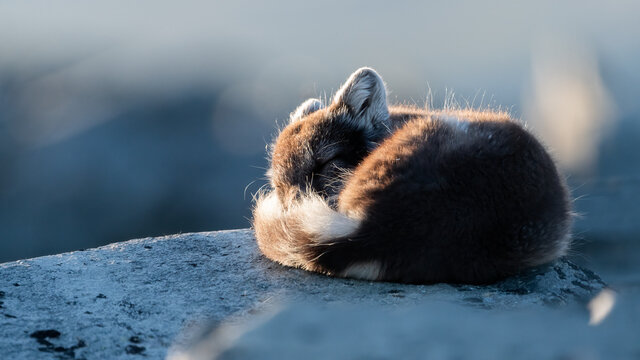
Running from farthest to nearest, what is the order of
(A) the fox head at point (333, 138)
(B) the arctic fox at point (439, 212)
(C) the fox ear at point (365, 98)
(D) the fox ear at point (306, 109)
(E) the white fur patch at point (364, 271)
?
(D) the fox ear at point (306, 109) → (C) the fox ear at point (365, 98) → (A) the fox head at point (333, 138) → (E) the white fur patch at point (364, 271) → (B) the arctic fox at point (439, 212)

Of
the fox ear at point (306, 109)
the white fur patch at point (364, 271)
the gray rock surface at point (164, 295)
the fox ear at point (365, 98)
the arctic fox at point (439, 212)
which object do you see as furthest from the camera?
the fox ear at point (306, 109)

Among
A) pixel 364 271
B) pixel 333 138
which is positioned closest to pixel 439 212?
pixel 364 271

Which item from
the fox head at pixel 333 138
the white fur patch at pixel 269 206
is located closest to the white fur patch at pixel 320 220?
the white fur patch at pixel 269 206

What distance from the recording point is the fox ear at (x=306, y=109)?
13.6 feet

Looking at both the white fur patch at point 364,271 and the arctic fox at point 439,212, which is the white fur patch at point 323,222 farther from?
the white fur patch at point 364,271

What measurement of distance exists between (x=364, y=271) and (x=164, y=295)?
0.90 m

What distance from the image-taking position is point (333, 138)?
361 cm

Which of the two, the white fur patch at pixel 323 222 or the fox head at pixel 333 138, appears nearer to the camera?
the white fur patch at pixel 323 222

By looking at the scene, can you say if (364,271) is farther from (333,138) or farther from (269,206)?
(333,138)

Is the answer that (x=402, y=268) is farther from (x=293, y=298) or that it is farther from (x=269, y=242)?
(x=269, y=242)

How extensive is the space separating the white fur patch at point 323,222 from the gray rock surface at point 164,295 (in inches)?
9.8

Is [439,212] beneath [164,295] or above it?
above

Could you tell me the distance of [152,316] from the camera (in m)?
2.76

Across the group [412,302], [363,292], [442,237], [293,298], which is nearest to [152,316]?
[293,298]
